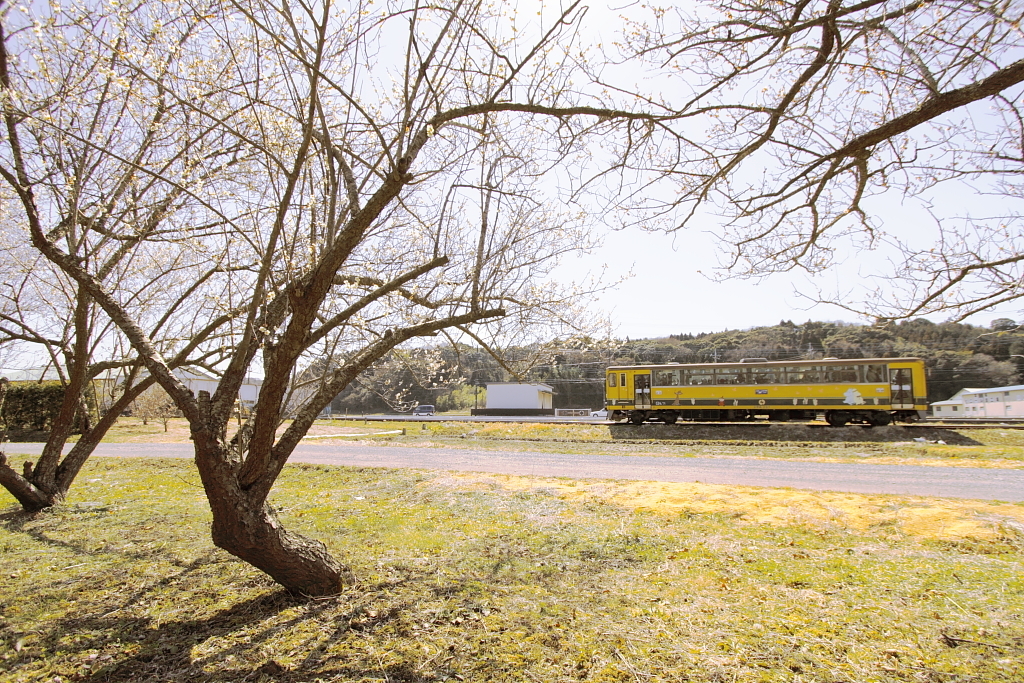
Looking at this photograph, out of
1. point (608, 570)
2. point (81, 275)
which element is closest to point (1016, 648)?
point (608, 570)

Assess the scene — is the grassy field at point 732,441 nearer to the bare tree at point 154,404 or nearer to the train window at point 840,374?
the bare tree at point 154,404

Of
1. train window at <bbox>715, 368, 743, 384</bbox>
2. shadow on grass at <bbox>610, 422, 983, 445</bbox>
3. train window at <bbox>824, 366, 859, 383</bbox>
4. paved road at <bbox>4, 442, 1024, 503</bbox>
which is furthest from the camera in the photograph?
train window at <bbox>715, 368, 743, 384</bbox>

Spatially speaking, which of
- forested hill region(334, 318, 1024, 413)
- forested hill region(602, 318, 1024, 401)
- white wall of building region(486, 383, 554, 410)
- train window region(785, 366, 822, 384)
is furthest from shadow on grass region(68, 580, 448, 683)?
white wall of building region(486, 383, 554, 410)

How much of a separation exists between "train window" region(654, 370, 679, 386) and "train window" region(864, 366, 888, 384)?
260 inches

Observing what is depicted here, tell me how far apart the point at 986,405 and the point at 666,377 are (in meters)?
21.7

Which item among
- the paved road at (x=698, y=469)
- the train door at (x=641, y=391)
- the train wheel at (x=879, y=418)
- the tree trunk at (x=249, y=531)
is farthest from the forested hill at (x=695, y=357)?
the train wheel at (x=879, y=418)

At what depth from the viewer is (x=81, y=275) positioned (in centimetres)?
428

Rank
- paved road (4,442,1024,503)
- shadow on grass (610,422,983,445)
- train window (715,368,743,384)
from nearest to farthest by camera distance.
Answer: paved road (4,442,1024,503)
shadow on grass (610,422,983,445)
train window (715,368,743,384)

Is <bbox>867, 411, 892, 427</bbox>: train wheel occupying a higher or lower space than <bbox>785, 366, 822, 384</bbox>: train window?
lower

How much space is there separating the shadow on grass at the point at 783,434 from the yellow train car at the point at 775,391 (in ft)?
Answer: 2.93

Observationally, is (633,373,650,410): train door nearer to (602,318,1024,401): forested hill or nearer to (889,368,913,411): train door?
(602,318,1024,401): forested hill

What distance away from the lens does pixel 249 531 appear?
3764 mm

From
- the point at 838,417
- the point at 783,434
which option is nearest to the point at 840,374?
the point at 838,417

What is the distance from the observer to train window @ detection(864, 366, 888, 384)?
20.4 meters
